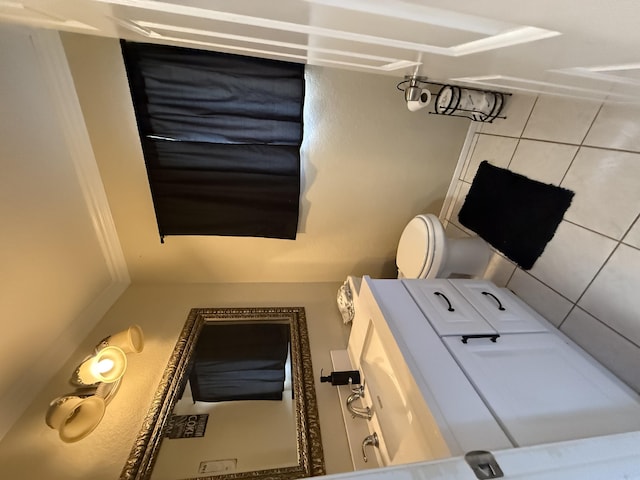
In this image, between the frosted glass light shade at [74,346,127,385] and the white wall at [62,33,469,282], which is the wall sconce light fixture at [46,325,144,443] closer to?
the frosted glass light shade at [74,346,127,385]

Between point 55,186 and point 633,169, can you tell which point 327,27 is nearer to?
point 633,169

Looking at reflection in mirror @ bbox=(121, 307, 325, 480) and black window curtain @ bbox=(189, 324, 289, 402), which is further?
black window curtain @ bbox=(189, 324, 289, 402)

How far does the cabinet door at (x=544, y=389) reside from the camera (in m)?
0.67

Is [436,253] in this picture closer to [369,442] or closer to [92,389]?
[369,442]

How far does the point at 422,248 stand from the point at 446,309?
37cm

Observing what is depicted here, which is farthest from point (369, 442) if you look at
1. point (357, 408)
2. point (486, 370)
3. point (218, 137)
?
point (218, 137)

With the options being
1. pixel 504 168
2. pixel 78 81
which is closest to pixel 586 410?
pixel 504 168

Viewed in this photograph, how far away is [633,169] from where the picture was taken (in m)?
0.90

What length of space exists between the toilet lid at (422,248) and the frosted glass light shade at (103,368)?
1381mm

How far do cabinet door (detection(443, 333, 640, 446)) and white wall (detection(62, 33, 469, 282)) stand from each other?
100cm

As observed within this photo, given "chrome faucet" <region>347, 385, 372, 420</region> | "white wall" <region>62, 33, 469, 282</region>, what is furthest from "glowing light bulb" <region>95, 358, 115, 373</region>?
"chrome faucet" <region>347, 385, 372, 420</region>

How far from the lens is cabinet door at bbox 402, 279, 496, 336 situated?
93cm

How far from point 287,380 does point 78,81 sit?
5.42ft

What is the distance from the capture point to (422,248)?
1309mm
